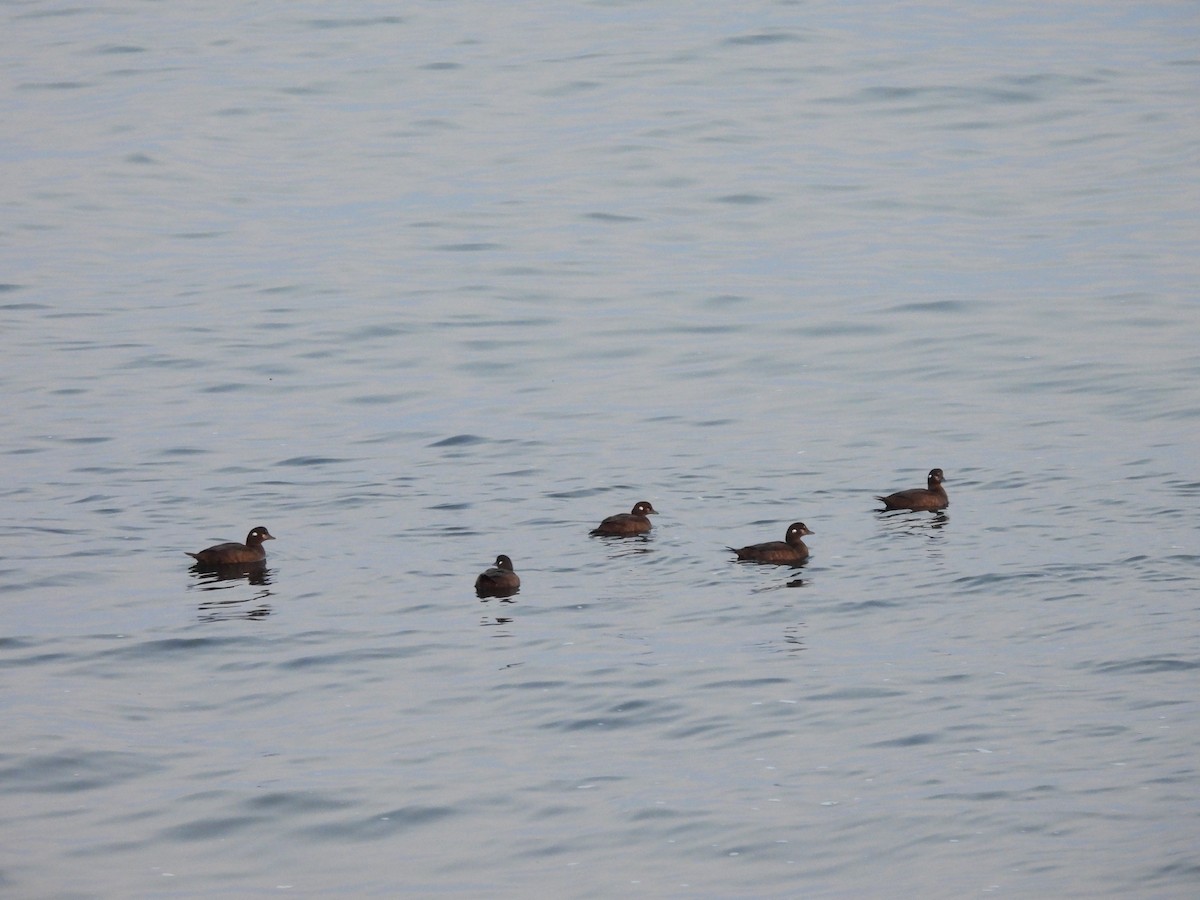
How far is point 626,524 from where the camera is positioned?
18.7 metres

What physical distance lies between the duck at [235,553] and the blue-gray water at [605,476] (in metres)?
0.24

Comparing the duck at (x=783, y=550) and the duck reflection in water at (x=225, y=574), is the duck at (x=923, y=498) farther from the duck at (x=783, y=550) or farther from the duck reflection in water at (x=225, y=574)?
the duck reflection in water at (x=225, y=574)

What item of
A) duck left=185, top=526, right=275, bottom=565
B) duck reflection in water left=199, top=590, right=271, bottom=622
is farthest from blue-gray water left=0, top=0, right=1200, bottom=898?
duck left=185, top=526, right=275, bottom=565

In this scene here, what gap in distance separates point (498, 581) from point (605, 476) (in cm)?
500

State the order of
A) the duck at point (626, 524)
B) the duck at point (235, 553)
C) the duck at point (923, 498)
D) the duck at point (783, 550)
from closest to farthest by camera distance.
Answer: the duck at point (783, 550) → the duck at point (235, 553) → the duck at point (626, 524) → the duck at point (923, 498)

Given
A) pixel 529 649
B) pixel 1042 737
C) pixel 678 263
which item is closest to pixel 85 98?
pixel 678 263

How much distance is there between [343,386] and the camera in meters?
27.2

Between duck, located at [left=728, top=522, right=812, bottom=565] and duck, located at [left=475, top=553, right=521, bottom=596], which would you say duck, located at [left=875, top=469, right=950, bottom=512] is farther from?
duck, located at [left=475, top=553, right=521, bottom=596]

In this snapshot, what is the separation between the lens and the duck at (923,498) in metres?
19.2

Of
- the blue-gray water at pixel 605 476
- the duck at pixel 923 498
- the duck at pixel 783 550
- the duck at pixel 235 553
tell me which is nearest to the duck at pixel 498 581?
the blue-gray water at pixel 605 476

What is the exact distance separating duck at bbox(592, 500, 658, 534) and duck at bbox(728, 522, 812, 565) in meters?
1.06

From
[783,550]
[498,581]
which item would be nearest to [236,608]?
[498,581]

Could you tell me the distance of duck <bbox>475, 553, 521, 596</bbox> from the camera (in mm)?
16812

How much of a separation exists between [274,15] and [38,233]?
81.1 feet
